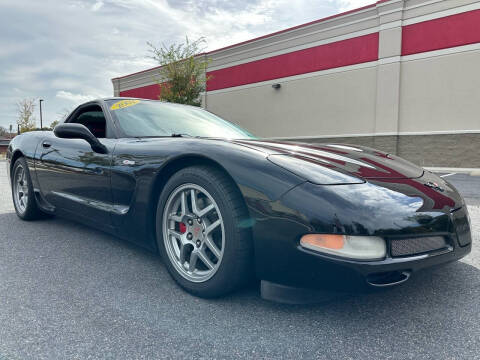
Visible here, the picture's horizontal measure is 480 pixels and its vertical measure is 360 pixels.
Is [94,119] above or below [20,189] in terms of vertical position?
above

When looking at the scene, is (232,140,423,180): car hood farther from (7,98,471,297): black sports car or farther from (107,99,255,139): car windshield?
(107,99,255,139): car windshield

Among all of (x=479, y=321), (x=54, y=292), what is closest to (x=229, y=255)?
(x=54, y=292)

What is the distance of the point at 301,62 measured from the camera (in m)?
14.8

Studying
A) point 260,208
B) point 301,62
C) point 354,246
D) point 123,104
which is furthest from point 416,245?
point 301,62

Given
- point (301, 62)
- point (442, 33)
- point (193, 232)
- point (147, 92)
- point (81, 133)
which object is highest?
point (442, 33)

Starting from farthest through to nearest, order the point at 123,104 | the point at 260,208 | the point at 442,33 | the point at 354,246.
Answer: the point at 442,33 → the point at 123,104 → the point at 260,208 → the point at 354,246

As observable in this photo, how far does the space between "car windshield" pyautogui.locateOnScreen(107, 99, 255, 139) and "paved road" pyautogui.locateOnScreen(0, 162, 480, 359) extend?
920 millimetres

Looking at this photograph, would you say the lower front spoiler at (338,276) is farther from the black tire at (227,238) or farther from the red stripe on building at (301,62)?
the red stripe on building at (301,62)

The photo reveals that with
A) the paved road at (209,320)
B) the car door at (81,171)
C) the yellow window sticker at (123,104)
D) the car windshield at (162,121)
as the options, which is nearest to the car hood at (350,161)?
the paved road at (209,320)

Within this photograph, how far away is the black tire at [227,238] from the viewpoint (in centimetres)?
155

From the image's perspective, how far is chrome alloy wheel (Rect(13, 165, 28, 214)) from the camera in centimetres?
336

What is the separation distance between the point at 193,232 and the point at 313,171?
702mm

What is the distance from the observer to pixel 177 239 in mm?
1913

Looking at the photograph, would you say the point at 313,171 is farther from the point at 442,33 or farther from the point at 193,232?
the point at 442,33
